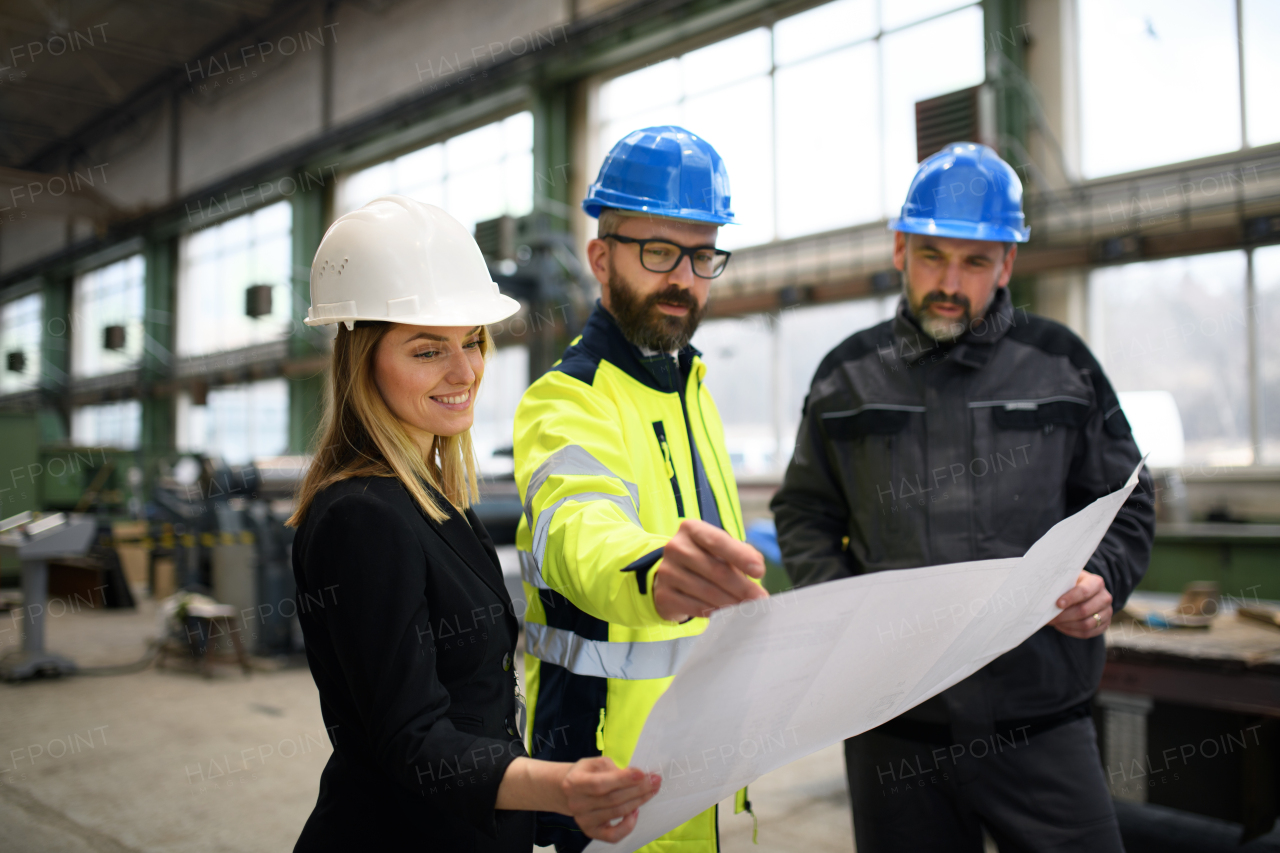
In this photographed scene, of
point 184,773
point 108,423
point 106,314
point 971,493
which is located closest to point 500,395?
point 184,773

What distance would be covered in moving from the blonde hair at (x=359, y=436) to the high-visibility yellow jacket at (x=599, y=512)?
14 centimetres

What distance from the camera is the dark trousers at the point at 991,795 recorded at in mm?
1272

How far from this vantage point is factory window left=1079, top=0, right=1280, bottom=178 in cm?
539

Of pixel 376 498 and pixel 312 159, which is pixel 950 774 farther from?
pixel 312 159

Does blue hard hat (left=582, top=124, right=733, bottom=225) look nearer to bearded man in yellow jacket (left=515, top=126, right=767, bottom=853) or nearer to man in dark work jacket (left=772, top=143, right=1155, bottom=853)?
bearded man in yellow jacket (left=515, top=126, right=767, bottom=853)

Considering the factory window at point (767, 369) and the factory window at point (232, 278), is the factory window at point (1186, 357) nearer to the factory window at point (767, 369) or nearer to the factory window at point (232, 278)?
the factory window at point (767, 369)

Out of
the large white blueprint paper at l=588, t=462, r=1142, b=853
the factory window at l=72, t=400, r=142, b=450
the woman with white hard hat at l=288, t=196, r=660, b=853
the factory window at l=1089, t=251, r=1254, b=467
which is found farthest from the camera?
the factory window at l=72, t=400, r=142, b=450

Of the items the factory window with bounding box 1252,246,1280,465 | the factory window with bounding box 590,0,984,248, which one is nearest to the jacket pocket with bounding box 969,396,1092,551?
the factory window with bounding box 1252,246,1280,465

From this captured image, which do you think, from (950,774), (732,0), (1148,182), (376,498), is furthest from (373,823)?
(732,0)

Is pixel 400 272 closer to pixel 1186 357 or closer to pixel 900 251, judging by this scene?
pixel 900 251

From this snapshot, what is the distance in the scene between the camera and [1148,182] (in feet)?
19.1

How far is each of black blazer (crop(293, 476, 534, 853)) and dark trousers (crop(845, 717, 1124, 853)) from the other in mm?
650

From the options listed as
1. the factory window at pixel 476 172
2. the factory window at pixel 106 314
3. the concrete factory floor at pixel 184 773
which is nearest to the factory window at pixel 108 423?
the factory window at pixel 106 314

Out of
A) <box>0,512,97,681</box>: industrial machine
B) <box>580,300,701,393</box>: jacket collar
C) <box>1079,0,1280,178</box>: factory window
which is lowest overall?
<box>0,512,97,681</box>: industrial machine
